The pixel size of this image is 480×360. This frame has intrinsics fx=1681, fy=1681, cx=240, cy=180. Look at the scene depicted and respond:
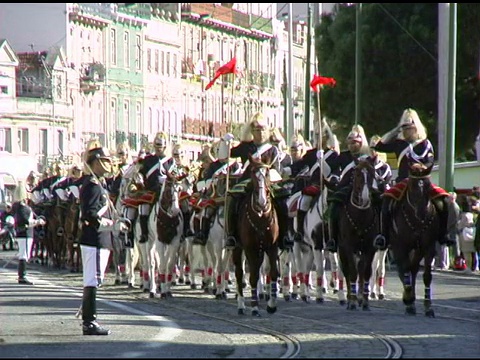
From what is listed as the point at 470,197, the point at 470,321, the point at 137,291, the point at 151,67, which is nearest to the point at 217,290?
the point at 137,291

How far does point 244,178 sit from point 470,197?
56.7ft

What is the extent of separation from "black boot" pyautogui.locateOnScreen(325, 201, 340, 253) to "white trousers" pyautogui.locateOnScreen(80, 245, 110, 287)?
17.2 feet

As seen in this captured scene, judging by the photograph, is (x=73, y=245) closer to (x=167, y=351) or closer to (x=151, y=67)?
(x=167, y=351)

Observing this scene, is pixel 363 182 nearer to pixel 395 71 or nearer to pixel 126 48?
pixel 395 71

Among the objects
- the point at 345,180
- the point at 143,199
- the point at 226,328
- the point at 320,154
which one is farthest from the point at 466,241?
the point at 226,328

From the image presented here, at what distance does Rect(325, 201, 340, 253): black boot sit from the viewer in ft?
80.9

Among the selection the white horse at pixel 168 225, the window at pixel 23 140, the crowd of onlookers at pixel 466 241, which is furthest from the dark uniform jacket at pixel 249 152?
the window at pixel 23 140

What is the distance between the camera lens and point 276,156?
23891 millimetres

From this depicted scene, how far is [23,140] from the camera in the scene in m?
95.6

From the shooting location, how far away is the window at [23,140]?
3750 inches

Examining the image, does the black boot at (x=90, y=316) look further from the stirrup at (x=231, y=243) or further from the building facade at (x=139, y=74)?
the building facade at (x=139, y=74)

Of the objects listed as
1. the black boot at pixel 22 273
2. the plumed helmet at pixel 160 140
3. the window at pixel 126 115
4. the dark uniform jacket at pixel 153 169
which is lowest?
the black boot at pixel 22 273

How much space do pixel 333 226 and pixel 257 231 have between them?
5.38ft

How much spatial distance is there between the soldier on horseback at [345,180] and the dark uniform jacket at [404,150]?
3.13 ft
